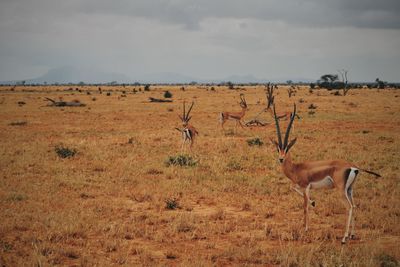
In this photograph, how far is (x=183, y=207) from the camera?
31.3 feet

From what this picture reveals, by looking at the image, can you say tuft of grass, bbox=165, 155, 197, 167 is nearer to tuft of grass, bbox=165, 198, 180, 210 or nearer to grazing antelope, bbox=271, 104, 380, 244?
tuft of grass, bbox=165, 198, 180, 210

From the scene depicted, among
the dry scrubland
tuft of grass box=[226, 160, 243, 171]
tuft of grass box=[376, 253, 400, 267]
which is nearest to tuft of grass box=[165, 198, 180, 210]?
the dry scrubland

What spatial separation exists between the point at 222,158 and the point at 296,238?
Answer: 25.0 ft

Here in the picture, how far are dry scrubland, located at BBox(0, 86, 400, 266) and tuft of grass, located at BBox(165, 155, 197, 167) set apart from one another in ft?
0.81

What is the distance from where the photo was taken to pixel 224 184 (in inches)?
448

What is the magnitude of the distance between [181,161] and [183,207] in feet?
15.1

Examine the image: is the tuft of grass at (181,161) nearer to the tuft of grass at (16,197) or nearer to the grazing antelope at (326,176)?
the tuft of grass at (16,197)

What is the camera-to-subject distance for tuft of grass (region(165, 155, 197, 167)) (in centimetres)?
1394

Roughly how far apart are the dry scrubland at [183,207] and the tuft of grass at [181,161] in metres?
0.25

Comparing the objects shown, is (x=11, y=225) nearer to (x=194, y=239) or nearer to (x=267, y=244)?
(x=194, y=239)

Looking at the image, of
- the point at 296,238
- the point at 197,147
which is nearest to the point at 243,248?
the point at 296,238

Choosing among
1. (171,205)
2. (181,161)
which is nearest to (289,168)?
(171,205)

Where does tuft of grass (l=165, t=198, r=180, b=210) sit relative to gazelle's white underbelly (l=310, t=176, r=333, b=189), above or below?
below

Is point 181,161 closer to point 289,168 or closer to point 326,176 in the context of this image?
point 289,168
